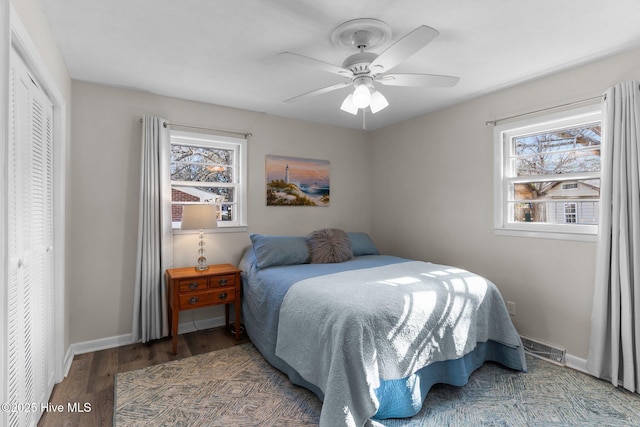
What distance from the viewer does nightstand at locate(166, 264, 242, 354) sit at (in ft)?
9.47

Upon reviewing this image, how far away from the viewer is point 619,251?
2299mm

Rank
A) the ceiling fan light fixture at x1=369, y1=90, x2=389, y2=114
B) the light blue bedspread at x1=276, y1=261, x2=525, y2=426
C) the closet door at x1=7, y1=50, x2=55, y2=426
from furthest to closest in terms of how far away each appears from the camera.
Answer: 1. the ceiling fan light fixture at x1=369, y1=90, x2=389, y2=114
2. the light blue bedspread at x1=276, y1=261, x2=525, y2=426
3. the closet door at x1=7, y1=50, x2=55, y2=426

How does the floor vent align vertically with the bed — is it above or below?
below

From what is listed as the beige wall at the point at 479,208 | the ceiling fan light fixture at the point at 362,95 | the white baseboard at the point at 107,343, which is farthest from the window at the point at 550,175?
the white baseboard at the point at 107,343

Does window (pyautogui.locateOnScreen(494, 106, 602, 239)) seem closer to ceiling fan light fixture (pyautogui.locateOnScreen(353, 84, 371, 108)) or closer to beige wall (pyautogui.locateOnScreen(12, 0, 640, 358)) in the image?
beige wall (pyautogui.locateOnScreen(12, 0, 640, 358))

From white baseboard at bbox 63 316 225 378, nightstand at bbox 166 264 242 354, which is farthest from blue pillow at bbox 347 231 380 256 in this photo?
white baseboard at bbox 63 316 225 378

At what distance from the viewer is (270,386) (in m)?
2.38

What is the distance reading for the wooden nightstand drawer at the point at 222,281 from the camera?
307 centimetres

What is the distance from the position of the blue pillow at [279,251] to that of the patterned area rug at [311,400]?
36.9 inches

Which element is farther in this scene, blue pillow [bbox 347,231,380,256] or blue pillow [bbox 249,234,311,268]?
blue pillow [bbox 347,231,380,256]

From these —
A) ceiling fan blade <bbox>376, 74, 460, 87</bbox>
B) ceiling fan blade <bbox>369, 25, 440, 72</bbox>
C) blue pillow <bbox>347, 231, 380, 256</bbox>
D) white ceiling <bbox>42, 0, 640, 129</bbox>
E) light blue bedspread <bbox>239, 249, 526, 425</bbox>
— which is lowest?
light blue bedspread <bbox>239, 249, 526, 425</bbox>

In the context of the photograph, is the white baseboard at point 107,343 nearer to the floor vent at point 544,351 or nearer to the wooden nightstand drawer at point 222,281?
the wooden nightstand drawer at point 222,281

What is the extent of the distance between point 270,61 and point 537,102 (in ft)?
7.42

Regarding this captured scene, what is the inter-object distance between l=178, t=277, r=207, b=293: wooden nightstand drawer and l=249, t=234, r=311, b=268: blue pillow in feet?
1.70
